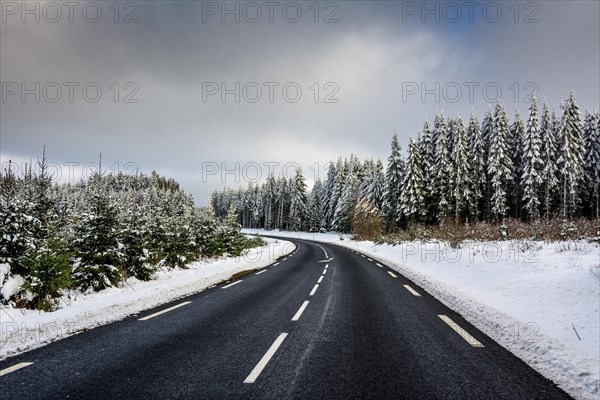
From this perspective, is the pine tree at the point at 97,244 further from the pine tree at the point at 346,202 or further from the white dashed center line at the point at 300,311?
the pine tree at the point at 346,202

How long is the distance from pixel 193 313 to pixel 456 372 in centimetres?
584

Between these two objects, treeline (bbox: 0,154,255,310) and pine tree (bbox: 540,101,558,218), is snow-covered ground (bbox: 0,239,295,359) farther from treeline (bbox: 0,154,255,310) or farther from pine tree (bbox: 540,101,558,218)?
pine tree (bbox: 540,101,558,218)

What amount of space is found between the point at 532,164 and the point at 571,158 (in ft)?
14.3

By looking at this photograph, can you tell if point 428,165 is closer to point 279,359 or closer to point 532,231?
point 532,231

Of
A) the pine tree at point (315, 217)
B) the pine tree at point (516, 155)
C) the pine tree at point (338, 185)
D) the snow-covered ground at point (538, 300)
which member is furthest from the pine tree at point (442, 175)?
the pine tree at point (315, 217)

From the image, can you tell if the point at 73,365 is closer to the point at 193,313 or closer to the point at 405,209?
the point at 193,313

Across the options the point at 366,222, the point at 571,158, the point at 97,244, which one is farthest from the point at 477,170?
the point at 97,244

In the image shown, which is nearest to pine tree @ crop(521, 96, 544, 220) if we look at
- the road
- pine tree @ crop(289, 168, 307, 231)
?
the road

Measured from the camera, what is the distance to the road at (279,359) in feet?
12.9

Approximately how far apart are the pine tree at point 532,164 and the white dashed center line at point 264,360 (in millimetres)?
44054

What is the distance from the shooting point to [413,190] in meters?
43.2

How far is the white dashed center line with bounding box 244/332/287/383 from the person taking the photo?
423cm

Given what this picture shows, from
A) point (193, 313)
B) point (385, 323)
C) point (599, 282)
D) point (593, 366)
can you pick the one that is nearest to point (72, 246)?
point (193, 313)

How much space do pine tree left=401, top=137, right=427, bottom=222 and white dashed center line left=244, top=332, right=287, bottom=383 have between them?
39.5m
